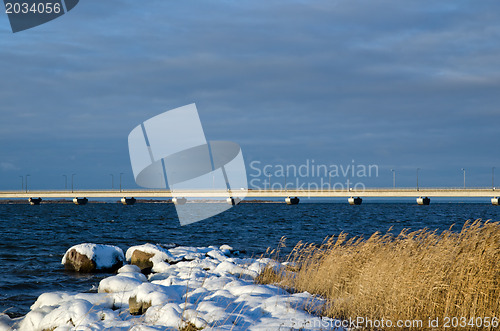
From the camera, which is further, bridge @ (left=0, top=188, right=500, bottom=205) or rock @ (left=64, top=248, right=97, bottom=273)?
bridge @ (left=0, top=188, right=500, bottom=205)

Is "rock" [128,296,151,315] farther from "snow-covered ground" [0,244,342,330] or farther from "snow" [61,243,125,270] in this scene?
"snow" [61,243,125,270]

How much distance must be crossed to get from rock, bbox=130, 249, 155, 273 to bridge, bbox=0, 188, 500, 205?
430 ft

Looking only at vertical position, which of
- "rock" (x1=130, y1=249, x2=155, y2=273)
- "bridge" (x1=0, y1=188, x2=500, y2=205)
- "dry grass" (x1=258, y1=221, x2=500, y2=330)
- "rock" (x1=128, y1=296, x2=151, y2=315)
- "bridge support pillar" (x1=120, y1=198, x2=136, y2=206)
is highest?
"dry grass" (x1=258, y1=221, x2=500, y2=330)

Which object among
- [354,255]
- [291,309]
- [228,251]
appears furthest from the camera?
[228,251]

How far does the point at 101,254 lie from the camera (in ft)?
61.7

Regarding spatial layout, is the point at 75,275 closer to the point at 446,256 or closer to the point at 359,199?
the point at 446,256

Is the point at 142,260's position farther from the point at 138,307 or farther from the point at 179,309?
the point at 179,309

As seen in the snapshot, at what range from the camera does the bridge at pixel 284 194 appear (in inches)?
5674

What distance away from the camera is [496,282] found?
8.84m

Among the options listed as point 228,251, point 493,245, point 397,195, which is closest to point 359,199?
point 397,195

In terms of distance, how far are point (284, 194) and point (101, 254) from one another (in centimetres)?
14653

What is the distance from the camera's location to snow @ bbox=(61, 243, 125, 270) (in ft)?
60.5

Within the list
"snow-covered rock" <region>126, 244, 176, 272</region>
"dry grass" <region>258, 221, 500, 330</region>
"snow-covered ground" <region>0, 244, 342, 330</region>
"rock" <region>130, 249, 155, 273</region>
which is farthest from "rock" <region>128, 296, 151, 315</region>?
"rock" <region>130, 249, 155, 273</region>

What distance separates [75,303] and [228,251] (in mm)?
12779
